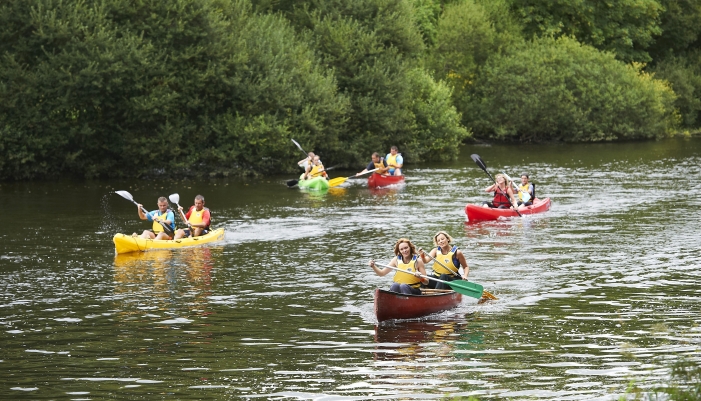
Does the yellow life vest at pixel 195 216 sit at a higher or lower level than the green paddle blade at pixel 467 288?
higher

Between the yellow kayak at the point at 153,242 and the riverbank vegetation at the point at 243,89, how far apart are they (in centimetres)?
1355

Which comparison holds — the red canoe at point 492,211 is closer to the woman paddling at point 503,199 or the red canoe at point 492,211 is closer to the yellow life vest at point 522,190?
the woman paddling at point 503,199

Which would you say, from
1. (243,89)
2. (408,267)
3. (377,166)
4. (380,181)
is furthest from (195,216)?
(243,89)

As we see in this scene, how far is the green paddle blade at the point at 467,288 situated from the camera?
666 inches

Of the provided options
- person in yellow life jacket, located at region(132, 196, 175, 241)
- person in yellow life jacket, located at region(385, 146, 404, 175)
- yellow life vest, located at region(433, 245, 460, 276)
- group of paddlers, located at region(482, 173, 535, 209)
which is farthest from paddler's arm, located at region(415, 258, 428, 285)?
person in yellow life jacket, located at region(385, 146, 404, 175)

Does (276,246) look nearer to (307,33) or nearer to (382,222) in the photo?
(382,222)

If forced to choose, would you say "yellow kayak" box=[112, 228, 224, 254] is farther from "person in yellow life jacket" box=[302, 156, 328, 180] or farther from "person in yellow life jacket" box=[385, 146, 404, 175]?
"person in yellow life jacket" box=[385, 146, 404, 175]

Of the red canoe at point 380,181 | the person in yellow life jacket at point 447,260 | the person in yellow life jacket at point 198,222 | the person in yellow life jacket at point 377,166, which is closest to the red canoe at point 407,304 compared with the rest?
the person in yellow life jacket at point 447,260

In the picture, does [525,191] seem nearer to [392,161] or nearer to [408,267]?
[392,161]

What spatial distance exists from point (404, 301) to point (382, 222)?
1182 cm

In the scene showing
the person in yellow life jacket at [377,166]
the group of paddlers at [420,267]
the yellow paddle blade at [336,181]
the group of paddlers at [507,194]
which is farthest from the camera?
the yellow paddle blade at [336,181]

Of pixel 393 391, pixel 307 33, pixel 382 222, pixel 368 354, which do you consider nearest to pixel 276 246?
pixel 382 222

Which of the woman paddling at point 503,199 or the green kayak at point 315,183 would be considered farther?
the green kayak at point 315,183

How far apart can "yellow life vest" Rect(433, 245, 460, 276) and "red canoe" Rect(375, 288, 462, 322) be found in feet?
2.70
